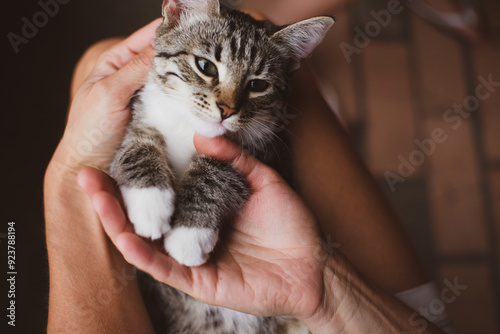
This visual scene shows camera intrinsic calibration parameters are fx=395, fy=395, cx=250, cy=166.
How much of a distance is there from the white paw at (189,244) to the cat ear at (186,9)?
0.65 m

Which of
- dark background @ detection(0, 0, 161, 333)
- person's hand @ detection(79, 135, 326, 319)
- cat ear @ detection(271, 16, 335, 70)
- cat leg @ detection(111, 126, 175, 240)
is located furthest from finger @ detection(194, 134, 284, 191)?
dark background @ detection(0, 0, 161, 333)

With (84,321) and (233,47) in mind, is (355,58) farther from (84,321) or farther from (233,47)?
(84,321)

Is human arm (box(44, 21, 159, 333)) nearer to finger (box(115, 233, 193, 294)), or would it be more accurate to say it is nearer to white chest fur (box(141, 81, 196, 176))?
white chest fur (box(141, 81, 196, 176))

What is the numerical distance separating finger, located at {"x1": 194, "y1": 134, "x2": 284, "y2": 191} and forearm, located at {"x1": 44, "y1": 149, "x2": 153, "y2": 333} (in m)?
0.46

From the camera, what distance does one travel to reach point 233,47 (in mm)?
1179

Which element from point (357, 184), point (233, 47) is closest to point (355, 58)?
point (357, 184)

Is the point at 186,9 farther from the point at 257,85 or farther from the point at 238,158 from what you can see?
the point at 238,158

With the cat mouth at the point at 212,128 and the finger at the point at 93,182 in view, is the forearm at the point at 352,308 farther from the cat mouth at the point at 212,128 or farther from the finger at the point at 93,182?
the finger at the point at 93,182

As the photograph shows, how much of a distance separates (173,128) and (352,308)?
28.8 inches

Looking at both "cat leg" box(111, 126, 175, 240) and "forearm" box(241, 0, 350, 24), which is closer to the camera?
"cat leg" box(111, 126, 175, 240)

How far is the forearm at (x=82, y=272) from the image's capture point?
1.17m

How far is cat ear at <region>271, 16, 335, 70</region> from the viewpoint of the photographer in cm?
118

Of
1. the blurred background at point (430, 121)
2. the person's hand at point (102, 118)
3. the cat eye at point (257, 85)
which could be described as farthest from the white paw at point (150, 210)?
the blurred background at point (430, 121)

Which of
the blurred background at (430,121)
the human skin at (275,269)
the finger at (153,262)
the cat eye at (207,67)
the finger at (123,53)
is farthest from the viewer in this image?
the blurred background at (430,121)
